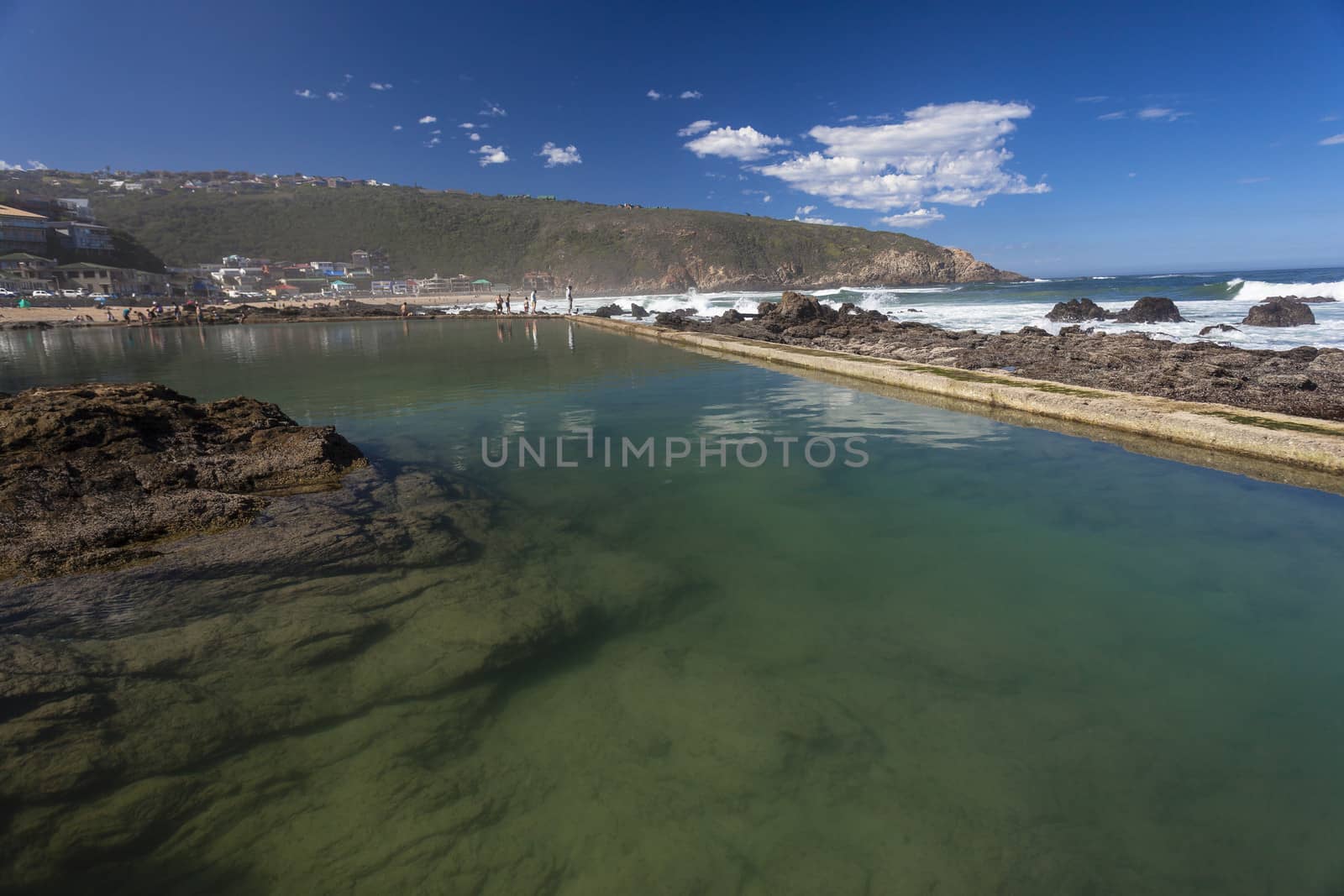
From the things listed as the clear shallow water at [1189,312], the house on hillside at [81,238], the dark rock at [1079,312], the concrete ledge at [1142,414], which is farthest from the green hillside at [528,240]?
the concrete ledge at [1142,414]

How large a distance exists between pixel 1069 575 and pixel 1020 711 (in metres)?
1.43

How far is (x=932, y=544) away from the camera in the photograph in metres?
3.69

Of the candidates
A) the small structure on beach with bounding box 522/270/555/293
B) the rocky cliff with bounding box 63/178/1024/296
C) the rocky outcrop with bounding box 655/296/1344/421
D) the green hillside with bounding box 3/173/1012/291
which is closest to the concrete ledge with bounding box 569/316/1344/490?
the rocky outcrop with bounding box 655/296/1344/421

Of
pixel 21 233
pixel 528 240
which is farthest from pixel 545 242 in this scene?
pixel 21 233

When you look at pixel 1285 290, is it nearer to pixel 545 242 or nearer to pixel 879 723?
pixel 879 723

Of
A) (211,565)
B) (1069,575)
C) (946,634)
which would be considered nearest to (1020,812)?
(946,634)

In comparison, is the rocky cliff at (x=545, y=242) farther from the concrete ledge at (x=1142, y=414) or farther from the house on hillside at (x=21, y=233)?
the concrete ledge at (x=1142, y=414)

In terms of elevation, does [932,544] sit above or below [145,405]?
below

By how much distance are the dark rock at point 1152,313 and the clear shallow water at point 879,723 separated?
20474 millimetres

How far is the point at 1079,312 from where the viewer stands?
23062mm

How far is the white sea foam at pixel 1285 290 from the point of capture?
27.6 metres

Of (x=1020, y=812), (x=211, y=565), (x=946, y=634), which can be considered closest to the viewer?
(x=1020, y=812)

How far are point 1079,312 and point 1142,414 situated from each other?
20.7m

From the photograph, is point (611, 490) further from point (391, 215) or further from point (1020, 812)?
point (391, 215)
